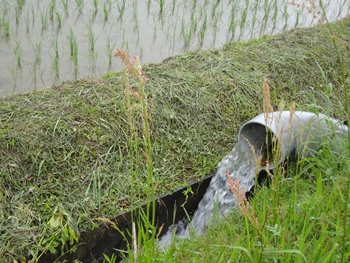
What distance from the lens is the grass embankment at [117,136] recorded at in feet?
6.49

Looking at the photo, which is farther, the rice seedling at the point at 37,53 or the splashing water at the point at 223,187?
the rice seedling at the point at 37,53

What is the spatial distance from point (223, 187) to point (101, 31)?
7.86 feet

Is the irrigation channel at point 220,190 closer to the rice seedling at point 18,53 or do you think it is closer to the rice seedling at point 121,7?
the rice seedling at point 18,53

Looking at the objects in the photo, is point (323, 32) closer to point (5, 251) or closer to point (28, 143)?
point (28, 143)

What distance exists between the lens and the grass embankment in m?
1.98

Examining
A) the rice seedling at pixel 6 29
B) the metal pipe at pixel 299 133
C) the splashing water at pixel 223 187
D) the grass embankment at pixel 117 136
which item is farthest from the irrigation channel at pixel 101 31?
the splashing water at pixel 223 187

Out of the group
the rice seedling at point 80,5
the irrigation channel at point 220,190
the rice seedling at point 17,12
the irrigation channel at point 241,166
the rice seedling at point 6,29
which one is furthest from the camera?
the rice seedling at point 80,5

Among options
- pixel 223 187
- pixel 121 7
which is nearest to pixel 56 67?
pixel 121 7

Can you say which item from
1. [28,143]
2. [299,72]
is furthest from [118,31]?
[28,143]

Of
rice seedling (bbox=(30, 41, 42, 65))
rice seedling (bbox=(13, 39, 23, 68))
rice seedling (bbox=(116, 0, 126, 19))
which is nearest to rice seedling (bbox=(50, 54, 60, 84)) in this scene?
rice seedling (bbox=(30, 41, 42, 65))

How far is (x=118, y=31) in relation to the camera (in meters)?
4.13

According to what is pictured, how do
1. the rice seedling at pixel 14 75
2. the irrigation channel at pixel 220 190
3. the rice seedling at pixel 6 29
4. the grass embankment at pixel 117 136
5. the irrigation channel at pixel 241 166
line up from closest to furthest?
the grass embankment at pixel 117 136 → the irrigation channel at pixel 220 190 → the irrigation channel at pixel 241 166 → the rice seedling at pixel 14 75 → the rice seedling at pixel 6 29

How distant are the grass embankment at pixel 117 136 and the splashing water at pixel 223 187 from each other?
101 mm

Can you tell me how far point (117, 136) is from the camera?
2471 mm
